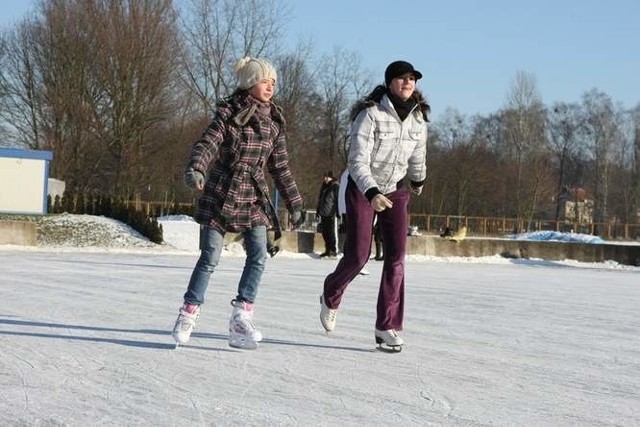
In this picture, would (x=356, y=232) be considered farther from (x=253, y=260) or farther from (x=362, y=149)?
(x=253, y=260)

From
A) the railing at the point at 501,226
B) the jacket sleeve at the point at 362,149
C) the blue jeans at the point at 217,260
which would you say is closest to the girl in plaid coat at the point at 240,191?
the blue jeans at the point at 217,260

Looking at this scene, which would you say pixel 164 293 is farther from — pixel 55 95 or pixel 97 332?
pixel 55 95

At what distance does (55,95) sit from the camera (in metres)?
36.9

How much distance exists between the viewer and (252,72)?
4.80m

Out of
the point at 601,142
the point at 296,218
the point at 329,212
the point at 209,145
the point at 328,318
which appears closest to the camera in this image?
the point at 209,145

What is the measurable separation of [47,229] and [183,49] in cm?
1898

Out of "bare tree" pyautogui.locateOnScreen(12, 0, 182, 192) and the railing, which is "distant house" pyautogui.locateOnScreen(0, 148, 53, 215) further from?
the railing

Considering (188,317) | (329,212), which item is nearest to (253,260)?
(188,317)

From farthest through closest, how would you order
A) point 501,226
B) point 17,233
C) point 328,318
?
point 501,226
point 17,233
point 328,318

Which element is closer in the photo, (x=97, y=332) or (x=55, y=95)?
(x=97, y=332)

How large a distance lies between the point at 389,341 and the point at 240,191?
1109 millimetres

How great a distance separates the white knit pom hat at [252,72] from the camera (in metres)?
4.79

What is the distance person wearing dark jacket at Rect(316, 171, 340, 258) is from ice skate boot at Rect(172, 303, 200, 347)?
1104cm

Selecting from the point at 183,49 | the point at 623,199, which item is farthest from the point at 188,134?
the point at 623,199
